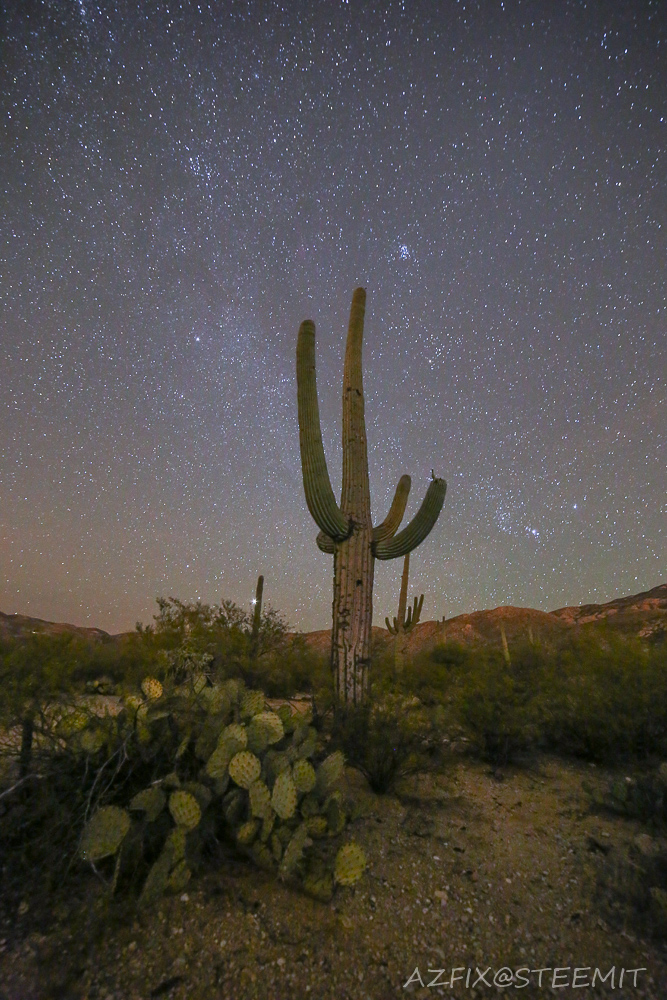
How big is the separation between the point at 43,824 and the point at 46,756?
1.07ft

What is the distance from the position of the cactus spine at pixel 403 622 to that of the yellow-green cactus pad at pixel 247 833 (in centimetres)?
802

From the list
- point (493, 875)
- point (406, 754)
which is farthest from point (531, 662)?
point (493, 875)

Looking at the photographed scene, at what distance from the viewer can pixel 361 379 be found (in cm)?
676

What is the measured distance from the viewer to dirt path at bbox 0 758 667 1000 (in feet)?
5.66

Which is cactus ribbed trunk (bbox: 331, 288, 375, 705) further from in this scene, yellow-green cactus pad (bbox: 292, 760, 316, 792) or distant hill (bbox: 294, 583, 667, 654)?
distant hill (bbox: 294, 583, 667, 654)

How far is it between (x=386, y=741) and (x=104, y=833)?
7.64 ft

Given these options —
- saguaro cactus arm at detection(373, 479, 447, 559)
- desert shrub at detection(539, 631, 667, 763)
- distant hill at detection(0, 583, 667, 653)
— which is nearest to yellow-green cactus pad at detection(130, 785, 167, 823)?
saguaro cactus arm at detection(373, 479, 447, 559)

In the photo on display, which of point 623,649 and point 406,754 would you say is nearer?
point 406,754

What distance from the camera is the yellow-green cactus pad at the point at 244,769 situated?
236cm

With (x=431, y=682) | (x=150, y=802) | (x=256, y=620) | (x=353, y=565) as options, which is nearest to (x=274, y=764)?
(x=150, y=802)

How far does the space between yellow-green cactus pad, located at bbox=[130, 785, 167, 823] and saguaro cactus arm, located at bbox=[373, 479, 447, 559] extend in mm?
4164

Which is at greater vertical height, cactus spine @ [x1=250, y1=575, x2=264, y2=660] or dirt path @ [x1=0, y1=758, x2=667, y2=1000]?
cactus spine @ [x1=250, y1=575, x2=264, y2=660]

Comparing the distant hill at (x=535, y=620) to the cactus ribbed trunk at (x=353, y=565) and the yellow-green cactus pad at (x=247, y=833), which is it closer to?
the cactus ribbed trunk at (x=353, y=565)

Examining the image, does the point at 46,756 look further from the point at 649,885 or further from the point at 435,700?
the point at 435,700
